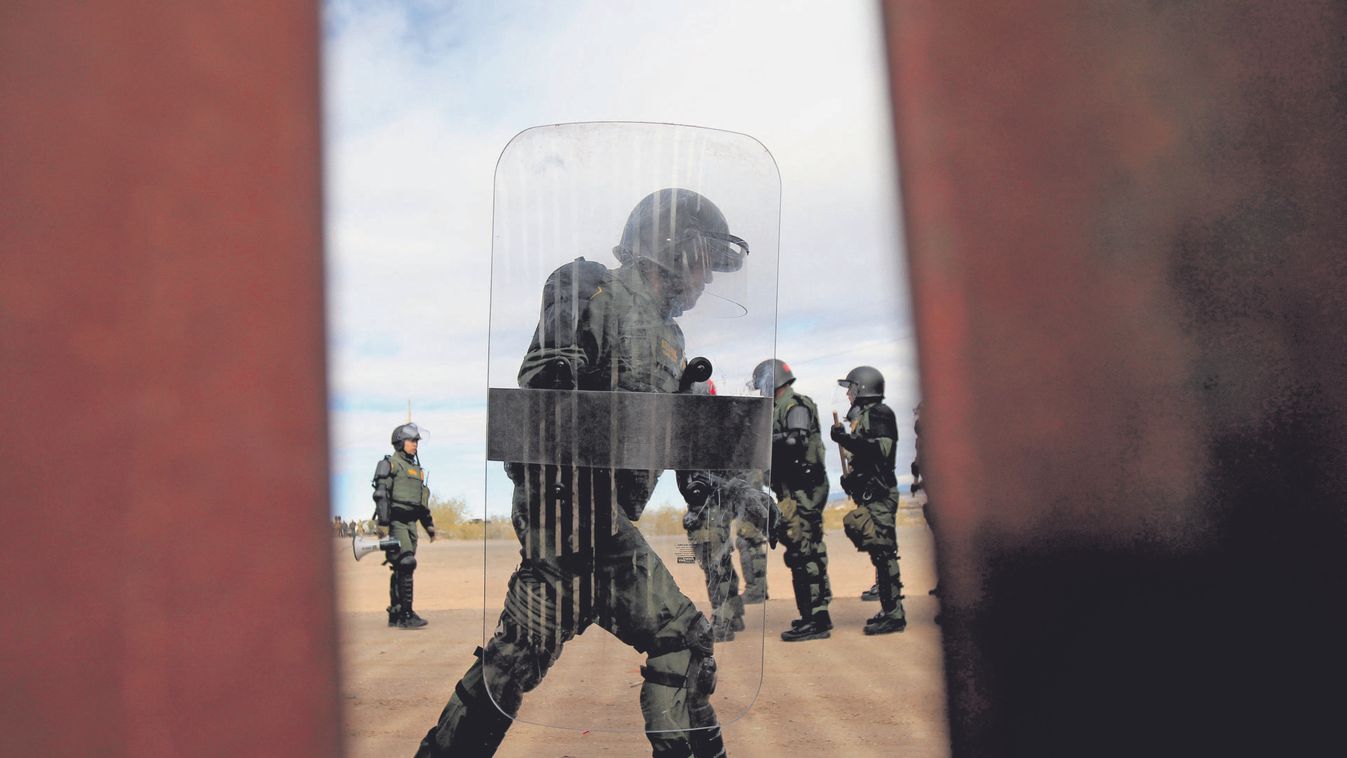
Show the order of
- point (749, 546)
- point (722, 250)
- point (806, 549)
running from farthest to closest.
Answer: point (806, 549) < point (749, 546) < point (722, 250)

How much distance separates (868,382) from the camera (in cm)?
548

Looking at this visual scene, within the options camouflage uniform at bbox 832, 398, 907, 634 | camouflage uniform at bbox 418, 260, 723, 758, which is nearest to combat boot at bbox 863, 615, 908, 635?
camouflage uniform at bbox 832, 398, 907, 634

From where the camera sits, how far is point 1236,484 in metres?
2.67

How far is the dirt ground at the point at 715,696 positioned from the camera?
1.89m

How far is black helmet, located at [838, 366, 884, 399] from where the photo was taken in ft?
18.0

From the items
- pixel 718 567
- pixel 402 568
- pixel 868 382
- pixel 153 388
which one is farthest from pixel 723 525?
pixel 402 568

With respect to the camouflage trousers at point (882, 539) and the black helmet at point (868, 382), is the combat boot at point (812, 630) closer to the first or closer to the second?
the camouflage trousers at point (882, 539)

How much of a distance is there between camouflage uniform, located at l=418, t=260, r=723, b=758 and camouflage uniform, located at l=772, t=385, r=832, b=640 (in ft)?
10.1

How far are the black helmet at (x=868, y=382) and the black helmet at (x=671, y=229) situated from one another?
12.5 ft

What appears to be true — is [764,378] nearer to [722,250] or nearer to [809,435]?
[722,250]

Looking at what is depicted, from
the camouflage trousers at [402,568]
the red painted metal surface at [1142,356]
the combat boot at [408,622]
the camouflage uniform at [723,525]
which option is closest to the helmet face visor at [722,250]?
the camouflage uniform at [723,525]

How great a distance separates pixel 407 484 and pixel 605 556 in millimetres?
4398

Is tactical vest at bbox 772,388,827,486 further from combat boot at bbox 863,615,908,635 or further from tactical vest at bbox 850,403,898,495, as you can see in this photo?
combat boot at bbox 863,615,908,635

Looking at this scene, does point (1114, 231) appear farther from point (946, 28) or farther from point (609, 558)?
point (609, 558)
